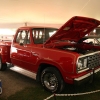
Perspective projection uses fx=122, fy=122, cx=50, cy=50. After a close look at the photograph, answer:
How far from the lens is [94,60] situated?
3.32 meters

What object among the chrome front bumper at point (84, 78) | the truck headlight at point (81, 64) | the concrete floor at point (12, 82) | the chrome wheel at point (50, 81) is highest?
the truck headlight at point (81, 64)

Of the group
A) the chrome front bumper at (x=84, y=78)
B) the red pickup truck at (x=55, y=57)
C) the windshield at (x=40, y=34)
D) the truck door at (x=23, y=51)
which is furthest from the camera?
the windshield at (x=40, y=34)

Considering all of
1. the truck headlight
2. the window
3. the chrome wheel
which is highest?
the window

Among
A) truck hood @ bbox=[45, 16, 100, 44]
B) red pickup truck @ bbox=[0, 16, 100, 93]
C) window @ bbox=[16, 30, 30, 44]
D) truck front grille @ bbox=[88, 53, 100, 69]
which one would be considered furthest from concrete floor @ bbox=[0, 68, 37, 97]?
truck front grille @ bbox=[88, 53, 100, 69]

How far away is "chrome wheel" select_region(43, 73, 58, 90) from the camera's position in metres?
3.20

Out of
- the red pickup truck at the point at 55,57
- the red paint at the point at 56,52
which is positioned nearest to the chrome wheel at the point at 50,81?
the red pickup truck at the point at 55,57

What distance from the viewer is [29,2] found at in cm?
618

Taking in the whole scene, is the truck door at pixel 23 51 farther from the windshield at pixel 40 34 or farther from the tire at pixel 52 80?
the tire at pixel 52 80

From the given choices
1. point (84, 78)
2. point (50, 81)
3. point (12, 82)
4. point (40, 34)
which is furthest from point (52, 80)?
point (12, 82)

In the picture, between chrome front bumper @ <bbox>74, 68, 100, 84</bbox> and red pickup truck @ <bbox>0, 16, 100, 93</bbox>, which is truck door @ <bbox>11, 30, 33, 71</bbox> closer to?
red pickup truck @ <bbox>0, 16, 100, 93</bbox>

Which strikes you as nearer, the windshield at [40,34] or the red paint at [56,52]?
the red paint at [56,52]

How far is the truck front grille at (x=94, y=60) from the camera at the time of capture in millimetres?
3140

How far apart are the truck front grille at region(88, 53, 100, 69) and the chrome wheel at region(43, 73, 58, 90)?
98cm

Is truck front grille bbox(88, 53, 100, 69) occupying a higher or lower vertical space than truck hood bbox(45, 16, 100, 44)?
lower
